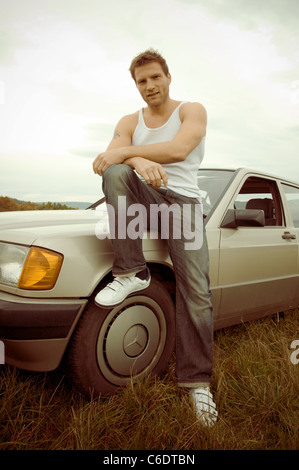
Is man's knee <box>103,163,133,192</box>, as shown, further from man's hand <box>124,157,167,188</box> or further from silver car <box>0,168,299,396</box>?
silver car <box>0,168,299,396</box>

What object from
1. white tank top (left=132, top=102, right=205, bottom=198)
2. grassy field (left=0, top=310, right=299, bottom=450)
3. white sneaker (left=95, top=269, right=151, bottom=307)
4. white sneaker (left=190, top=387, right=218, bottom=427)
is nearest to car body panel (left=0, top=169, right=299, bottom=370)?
white sneaker (left=95, top=269, right=151, bottom=307)

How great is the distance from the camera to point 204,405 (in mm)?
2049

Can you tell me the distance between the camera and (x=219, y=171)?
3.29 m

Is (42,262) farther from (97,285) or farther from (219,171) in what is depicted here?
(219,171)

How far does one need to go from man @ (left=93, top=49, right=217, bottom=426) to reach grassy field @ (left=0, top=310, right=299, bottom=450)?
0.39 feet

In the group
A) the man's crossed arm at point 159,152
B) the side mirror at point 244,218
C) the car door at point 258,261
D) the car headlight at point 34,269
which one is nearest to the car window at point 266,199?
the car door at point 258,261

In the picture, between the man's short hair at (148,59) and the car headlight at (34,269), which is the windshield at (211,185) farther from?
the car headlight at (34,269)

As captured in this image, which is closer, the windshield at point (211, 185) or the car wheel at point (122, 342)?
the car wheel at point (122, 342)

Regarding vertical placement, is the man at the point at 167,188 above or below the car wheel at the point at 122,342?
above

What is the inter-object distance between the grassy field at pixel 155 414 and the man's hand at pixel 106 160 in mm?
1172

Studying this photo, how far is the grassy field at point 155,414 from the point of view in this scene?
5.60 feet

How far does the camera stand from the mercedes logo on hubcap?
2.14 m

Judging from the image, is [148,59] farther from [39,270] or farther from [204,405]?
[204,405]

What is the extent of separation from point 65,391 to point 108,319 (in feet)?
1.71
